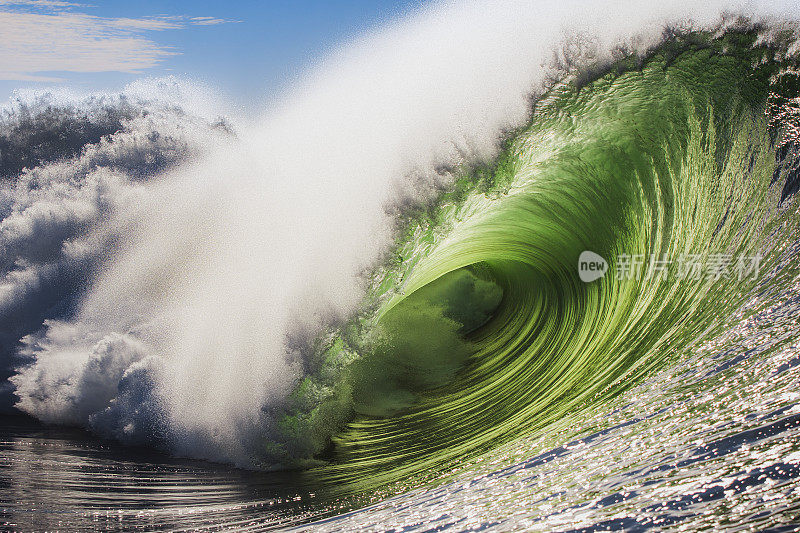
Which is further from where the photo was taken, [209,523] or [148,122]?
[148,122]

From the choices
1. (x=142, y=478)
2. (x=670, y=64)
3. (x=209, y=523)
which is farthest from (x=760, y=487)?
(x=670, y=64)

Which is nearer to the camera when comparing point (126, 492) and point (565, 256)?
point (126, 492)

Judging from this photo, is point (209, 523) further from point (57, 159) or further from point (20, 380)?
point (57, 159)

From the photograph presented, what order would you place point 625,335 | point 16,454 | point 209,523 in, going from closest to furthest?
point 209,523
point 625,335
point 16,454

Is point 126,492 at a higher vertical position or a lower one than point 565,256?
lower

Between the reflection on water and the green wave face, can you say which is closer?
the reflection on water

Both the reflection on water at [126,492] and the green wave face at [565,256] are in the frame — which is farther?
the green wave face at [565,256]

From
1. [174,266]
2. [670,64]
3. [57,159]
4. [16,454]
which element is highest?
[57,159]

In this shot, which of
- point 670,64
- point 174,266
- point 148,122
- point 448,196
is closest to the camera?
point 448,196
